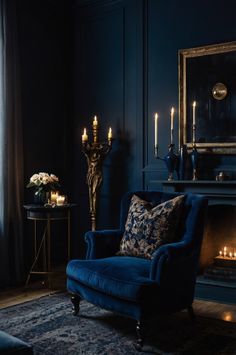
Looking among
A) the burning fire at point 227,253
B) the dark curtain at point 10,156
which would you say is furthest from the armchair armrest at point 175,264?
the dark curtain at point 10,156

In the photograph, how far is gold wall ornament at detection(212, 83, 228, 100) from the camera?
3.80 m

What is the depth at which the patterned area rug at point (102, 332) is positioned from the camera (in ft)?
A: 8.36

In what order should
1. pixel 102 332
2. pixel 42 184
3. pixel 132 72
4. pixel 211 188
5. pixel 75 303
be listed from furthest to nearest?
pixel 132 72, pixel 42 184, pixel 211 188, pixel 75 303, pixel 102 332

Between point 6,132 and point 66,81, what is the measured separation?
Answer: 3.58ft

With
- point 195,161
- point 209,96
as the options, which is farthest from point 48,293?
point 209,96

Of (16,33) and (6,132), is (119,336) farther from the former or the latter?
(16,33)

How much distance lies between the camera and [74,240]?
4781mm

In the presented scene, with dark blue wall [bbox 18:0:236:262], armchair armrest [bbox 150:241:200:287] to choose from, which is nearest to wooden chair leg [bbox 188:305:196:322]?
armchair armrest [bbox 150:241:200:287]

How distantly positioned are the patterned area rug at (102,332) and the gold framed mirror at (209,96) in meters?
1.47

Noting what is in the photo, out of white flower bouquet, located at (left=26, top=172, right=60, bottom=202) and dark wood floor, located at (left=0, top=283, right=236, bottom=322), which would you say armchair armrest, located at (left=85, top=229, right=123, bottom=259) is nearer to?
dark wood floor, located at (left=0, top=283, right=236, bottom=322)

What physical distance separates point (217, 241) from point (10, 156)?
6.35ft

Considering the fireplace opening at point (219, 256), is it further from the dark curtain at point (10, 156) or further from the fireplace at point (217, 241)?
the dark curtain at point (10, 156)

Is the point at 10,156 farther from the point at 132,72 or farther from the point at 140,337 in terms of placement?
the point at 140,337

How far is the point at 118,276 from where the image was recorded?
270 centimetres
